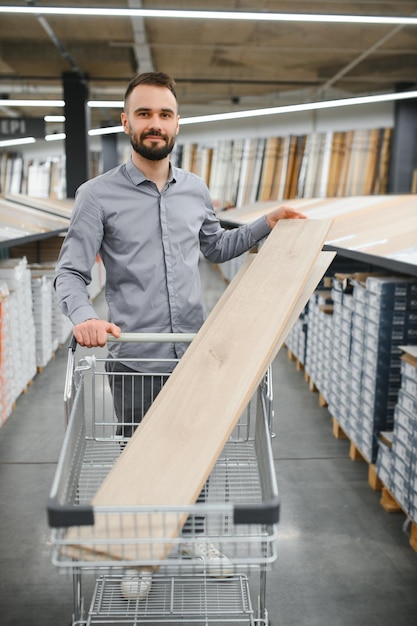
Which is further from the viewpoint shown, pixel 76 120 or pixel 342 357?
pixel 76 120

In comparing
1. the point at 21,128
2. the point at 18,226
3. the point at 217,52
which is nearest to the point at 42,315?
the point at 18,226

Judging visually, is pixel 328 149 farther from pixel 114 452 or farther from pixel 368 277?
pixel 114 452

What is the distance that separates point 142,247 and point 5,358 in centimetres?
216

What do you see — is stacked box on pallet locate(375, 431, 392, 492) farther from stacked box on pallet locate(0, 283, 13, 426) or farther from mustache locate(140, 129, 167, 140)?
stacked box on pallet locate(0, 283, 13, 426)

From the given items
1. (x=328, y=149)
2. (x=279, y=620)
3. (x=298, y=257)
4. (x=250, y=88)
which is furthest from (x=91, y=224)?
(x=250, y=88)

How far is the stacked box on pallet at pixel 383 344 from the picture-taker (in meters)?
2.77

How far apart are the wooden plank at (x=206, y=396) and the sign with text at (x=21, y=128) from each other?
723cm

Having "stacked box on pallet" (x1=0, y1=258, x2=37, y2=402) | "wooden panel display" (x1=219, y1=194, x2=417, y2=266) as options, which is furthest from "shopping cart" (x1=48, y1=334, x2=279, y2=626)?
"stacked box on pallet" (x1=0, y1=258, x2=37, y2=402)

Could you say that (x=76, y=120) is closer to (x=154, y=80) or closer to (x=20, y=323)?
(x=20, y=323)

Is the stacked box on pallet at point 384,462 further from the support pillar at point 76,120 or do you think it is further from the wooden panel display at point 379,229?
the support pillar at point 76,120

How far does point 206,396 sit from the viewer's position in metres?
1.31

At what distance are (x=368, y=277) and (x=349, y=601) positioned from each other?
154 cm

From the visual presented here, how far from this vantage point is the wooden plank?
1.11 m

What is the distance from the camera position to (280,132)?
45.0 feet
